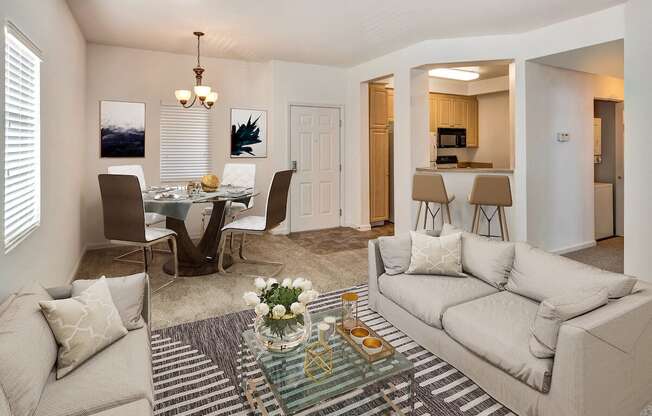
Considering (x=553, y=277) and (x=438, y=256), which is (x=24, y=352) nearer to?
(x=438, y=256)

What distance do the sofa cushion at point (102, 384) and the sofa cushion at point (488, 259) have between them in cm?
205

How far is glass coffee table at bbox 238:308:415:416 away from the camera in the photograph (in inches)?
61.7

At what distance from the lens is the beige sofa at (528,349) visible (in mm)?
1607

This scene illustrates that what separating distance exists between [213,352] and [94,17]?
3.62m

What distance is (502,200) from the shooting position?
14.1 feet

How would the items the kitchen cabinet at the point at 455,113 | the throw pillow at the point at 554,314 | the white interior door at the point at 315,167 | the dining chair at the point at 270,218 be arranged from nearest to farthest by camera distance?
1. the throw pillow at the point at 554,314
2. the dining chair at the point at 270,218
3. the white interior door at the point at 315,167
4. the kitchen cabinet at the point at 455,113

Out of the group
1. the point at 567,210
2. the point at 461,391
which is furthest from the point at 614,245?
the point at 461,391

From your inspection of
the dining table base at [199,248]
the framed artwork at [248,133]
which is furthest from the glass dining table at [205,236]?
the framed artwork at [248,133]

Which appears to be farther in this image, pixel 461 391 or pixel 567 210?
pixel 567 210

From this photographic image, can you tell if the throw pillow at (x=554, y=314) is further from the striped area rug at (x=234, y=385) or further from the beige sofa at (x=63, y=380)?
the beige sofa at (x=63, y=380)

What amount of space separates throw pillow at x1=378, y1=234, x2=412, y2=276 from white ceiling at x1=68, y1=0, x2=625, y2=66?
227 cm

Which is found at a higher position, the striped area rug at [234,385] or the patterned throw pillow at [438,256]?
the patterned throw pillow at [438,256]

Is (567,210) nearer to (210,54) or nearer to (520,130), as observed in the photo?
(520,130)

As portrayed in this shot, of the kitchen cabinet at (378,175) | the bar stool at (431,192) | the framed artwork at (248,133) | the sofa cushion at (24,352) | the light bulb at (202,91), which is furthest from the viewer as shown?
the kitchen cabinet at (378,175)
